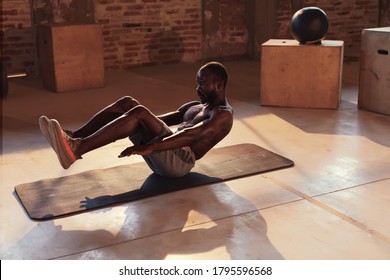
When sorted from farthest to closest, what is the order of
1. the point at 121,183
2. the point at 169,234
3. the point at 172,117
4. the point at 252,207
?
1. the point at 172,117
2. the point at 121,183
3. the point at 252,207
4. the point at 169,234

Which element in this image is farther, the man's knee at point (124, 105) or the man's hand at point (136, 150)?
the man's knee at point (124, 105)

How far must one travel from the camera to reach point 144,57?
31.0ft

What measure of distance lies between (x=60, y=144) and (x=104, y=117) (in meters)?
0.53

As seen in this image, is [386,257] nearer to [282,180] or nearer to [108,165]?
[282,180]

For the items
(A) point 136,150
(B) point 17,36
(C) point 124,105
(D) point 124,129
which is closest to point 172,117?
(C) point 124,105

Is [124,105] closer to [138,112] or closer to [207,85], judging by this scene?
[138,112]

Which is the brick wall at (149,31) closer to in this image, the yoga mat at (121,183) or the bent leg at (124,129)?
the yoga mat at (121,183)

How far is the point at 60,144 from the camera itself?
344cm

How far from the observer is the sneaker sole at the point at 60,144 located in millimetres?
3410

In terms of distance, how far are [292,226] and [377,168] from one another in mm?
1344

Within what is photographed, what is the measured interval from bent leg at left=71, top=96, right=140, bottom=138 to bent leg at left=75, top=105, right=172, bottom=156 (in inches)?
8.5

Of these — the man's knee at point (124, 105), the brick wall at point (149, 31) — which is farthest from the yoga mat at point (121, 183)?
the brick wall at point (149, 31)

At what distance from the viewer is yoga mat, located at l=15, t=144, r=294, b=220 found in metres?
3.71
